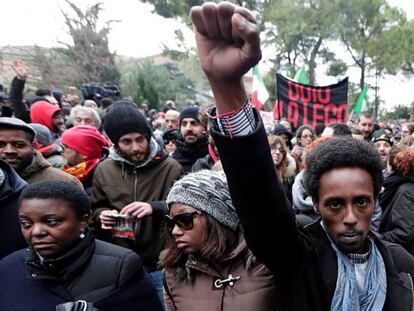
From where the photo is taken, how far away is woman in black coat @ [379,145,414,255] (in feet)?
10.0

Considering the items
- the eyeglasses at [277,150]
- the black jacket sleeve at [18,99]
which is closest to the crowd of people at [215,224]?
the eyeglasses at [277,150]

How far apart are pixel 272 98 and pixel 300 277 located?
91.0 feet

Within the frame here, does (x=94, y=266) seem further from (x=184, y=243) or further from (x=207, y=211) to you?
(x=207, y=211)

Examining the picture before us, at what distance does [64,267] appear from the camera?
1854 mm

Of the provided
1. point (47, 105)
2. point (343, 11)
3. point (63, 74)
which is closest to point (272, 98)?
point (343, 11)

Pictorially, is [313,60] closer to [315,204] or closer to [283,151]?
[283,151]

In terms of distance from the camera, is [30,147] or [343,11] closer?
[30,147]

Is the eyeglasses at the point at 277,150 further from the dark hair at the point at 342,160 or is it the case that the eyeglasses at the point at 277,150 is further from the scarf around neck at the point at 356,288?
the scarf around neck at the point at 356,288

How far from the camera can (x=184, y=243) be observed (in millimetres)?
1745

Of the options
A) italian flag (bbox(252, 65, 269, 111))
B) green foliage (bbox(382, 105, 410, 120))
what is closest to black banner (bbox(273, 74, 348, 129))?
italian flag (bbox(252, 65, 269, 111))

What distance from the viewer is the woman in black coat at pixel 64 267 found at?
1.80 metres

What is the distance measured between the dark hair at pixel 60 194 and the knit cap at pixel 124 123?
81 centimetres

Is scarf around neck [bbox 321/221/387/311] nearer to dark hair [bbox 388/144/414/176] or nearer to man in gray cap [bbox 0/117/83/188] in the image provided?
man in gray cap [bbox 0/117/83/188]

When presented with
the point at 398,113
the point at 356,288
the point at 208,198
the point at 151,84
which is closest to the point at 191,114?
the point at 208,198
